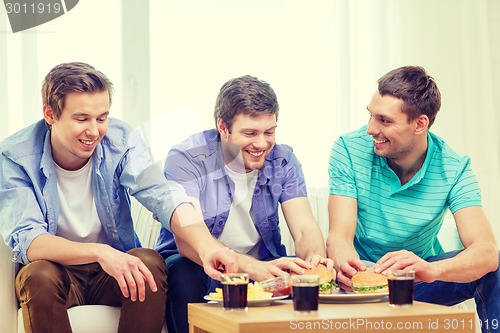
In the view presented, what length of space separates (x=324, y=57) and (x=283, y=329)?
244 centimetres

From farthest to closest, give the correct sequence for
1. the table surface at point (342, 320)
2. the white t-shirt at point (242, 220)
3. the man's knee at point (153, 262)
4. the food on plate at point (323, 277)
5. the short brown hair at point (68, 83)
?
the white t-shirt at point (242, 220) < the short brown hair at point (68, 83) < the man's knee at point (153, 262) < the food on plate at point (323, 277) < the table surface at point (342, 320)

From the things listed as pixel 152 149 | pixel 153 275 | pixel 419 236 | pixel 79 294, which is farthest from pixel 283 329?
pixel 152 149

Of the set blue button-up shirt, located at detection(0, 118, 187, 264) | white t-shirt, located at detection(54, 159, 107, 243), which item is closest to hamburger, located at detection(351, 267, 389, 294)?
blue button-up shirt, located at detection(0, 118, 187, 264)

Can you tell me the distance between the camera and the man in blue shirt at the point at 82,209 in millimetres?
1971

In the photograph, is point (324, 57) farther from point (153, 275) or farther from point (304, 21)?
point (153, 275)

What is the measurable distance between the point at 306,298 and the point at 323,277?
28cm

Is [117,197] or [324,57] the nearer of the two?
[117,197]

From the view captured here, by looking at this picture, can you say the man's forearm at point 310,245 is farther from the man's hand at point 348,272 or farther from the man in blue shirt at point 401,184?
the man's hand at point 348,272

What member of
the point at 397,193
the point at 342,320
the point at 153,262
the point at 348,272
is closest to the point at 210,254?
the point at 153,262

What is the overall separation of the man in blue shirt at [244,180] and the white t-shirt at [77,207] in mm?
259

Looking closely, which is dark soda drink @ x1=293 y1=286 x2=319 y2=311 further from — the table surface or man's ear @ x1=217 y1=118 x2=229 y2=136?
man's ear @ x1=217 y1=118 x2=229 y2=136

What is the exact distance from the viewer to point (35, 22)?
337cm

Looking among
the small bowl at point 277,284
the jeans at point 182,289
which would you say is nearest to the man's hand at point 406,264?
the small bowl at point 277,284

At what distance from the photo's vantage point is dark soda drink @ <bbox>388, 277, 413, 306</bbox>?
1.67 metres
